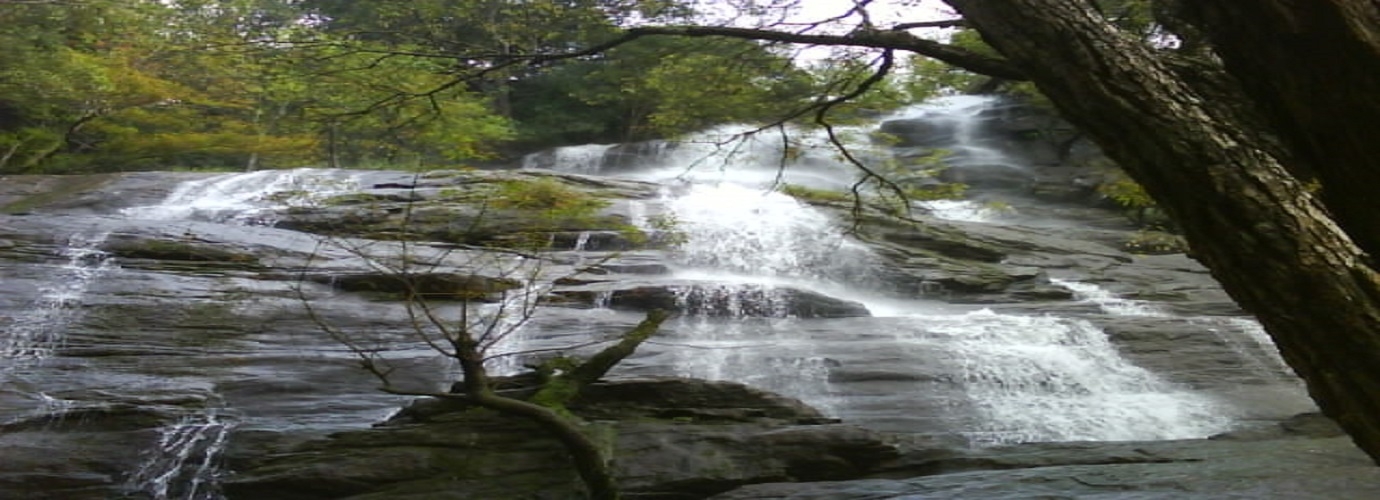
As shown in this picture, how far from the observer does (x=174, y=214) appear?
12641 mm

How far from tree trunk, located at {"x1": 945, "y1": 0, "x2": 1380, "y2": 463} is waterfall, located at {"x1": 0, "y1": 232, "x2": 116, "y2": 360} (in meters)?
7.70

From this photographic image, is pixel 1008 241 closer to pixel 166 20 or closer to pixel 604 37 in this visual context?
pixel 604 37

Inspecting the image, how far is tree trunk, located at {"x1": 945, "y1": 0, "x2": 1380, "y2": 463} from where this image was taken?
2.18 metres

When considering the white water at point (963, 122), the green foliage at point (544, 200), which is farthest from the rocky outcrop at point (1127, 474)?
the white water at point (963, 122)

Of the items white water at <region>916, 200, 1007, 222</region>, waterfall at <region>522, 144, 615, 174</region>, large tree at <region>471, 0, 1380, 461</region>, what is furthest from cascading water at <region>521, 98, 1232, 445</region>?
waterfall at <region>522, 144, 615, 174</region>

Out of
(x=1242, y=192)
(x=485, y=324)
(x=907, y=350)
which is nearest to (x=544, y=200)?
(x=485, y=324)

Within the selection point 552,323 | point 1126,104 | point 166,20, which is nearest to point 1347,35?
point 1126,104

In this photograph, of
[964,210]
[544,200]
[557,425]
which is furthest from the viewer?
[964,210]

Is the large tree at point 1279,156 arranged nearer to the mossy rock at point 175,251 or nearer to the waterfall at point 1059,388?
the waterfall at point 1059,388

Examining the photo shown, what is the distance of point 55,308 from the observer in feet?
26.4

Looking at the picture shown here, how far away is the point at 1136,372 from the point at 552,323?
5584mm

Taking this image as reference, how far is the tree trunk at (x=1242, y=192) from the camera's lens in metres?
2.18

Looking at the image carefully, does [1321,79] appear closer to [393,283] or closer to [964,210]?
[393,283]

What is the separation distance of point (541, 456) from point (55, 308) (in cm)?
479
